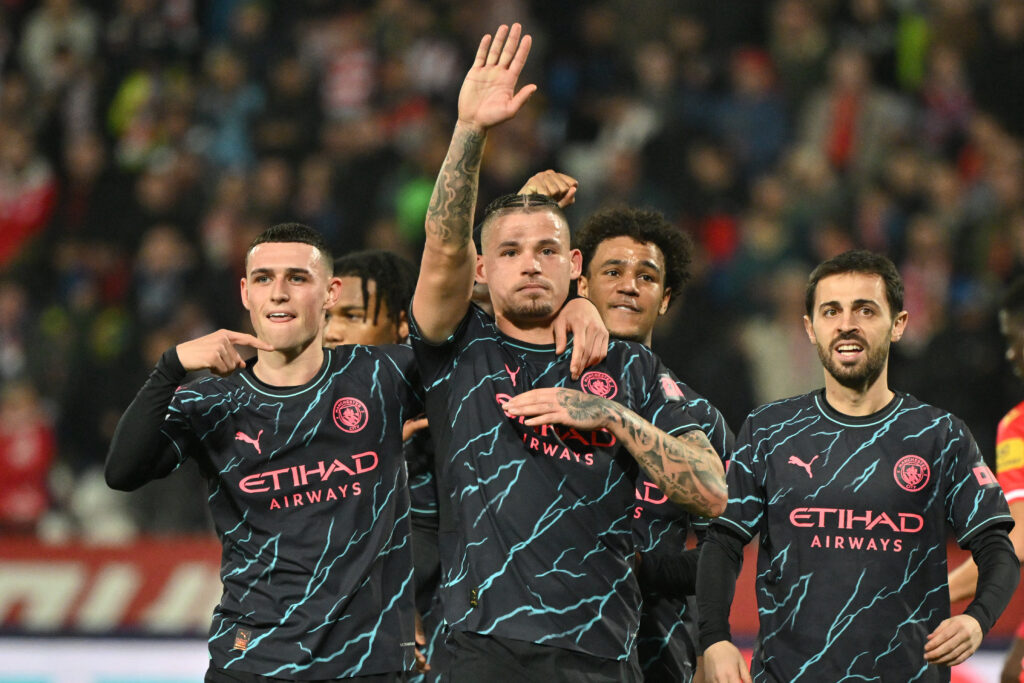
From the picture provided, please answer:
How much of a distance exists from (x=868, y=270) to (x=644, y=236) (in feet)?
3.89

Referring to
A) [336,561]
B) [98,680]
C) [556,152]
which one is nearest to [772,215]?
[556,152]

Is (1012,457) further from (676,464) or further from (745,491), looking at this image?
(676,464)

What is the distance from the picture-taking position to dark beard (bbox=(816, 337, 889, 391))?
4137 millimetres

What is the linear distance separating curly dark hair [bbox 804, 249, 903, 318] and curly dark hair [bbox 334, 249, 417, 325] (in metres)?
1.89

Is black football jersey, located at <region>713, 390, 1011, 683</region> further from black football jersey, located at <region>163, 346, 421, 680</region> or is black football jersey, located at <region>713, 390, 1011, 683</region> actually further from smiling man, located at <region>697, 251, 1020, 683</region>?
black football jersey, located at <region>163, 346, 421, 680</region>

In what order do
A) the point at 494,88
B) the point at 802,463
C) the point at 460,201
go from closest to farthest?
1. the point at 460,201
2. the point at 494,88
3. the point at 802,463

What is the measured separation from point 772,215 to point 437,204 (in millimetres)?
6822

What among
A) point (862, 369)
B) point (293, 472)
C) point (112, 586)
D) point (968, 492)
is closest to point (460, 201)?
point (293, 472)

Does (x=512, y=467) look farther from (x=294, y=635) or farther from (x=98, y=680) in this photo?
(x=98, y=680)

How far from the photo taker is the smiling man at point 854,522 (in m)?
3.90

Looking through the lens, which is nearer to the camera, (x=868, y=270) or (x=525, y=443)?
(x=525, y=443)

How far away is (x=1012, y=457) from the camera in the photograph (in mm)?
4828

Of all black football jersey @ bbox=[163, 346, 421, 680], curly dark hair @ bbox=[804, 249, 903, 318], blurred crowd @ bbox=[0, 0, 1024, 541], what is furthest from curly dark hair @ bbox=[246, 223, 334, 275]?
blurred crowd @ bbox=[0, 0, 1024, 541]

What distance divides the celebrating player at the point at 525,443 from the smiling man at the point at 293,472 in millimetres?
414
